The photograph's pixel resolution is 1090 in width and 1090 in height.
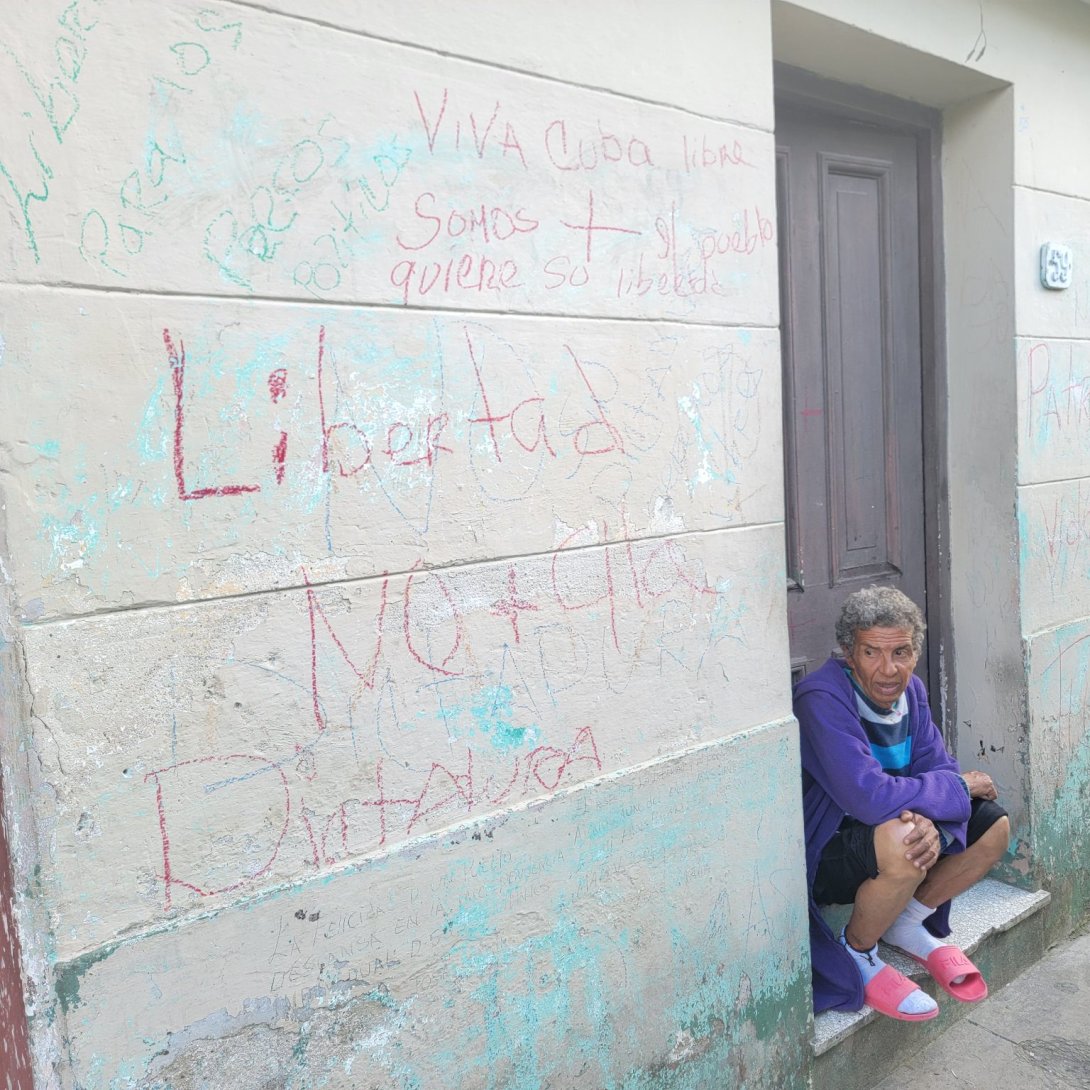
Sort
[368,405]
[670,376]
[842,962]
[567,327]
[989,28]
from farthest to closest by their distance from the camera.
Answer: [989,28], [842,962], [670,376], [567,327], [368,405]

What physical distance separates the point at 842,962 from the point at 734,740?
0.89m

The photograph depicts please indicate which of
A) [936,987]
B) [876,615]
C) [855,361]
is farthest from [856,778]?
[855,361]

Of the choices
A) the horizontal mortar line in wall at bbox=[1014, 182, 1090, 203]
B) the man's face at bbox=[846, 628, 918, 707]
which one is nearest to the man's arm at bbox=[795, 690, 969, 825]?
the man's face at bbox=[846, 628, 918, 707]

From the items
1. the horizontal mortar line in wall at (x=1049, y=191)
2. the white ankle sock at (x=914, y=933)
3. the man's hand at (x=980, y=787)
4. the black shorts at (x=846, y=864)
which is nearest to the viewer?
the black shorts at (x=846, y=864)

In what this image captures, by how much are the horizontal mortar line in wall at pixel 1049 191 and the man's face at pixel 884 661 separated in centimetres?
173

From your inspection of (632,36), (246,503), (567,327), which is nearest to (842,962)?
(567,327)

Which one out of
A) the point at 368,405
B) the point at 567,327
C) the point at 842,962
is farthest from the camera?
the point at 842,962

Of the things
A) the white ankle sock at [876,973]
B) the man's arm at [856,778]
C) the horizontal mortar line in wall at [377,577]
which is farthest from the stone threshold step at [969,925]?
the horizontal mortar line in wall at [377,577]

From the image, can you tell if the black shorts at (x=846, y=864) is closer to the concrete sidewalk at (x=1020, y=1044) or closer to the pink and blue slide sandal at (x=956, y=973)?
the pink and blue slide sandal at (x=956, y=973)

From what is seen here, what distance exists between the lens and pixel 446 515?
2070 mm

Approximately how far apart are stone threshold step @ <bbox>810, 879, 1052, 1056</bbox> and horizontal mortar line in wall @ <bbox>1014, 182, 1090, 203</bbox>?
2595 mm

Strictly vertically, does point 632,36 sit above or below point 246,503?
above

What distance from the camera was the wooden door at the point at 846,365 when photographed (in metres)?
3.24

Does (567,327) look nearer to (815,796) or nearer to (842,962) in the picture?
(815,796)
